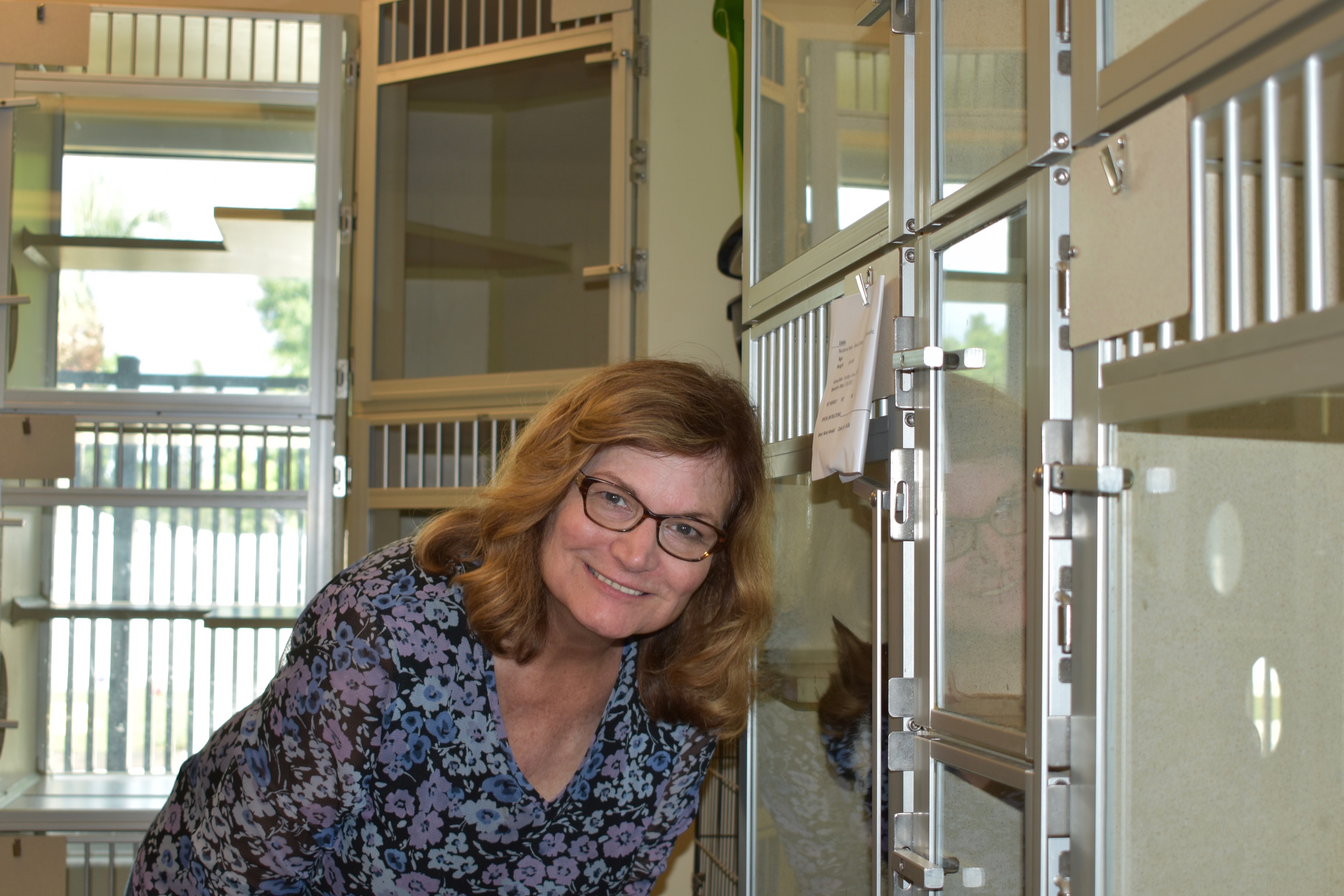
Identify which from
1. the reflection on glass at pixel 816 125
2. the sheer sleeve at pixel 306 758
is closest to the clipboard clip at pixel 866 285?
the reflection on glass at pixel 816 125

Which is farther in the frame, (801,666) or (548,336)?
(548,336)

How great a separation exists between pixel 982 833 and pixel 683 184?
1644 millimetres

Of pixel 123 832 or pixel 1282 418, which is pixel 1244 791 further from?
pixel 123 832

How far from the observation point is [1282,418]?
0.65 meters

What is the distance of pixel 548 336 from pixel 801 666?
1207 mm

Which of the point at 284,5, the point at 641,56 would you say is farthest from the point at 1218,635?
the point at 284,5

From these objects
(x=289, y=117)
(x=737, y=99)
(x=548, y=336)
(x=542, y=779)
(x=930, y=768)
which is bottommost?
(x=542, y=779)

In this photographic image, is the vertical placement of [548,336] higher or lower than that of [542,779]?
higher

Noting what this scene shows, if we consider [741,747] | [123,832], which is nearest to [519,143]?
[741,747]

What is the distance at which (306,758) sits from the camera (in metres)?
1.11

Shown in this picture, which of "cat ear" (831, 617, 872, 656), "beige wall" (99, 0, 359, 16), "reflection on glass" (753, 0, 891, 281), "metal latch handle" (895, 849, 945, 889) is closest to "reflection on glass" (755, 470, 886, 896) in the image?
"cat ear" (831, 617, 872, 656)

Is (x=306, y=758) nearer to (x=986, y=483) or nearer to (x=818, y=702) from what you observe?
(x=818, y=702)

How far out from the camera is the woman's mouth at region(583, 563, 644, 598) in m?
1.13

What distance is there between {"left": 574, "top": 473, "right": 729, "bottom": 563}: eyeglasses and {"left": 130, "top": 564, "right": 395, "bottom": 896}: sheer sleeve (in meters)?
0.24
